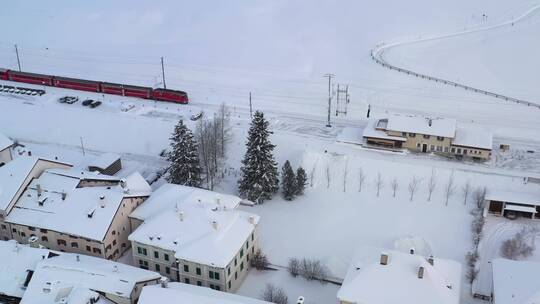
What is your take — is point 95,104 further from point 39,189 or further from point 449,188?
point 449,188

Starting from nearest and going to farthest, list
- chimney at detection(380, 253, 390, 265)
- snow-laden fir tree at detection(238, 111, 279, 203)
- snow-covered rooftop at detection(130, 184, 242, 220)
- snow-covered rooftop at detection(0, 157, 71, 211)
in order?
1. chimney at detection(380, 253, 390, 265)
2. snow-covered rooftop at detection(130, 184, 242, 220)
3. snow-covered rooftop at detection(0, 157, 71, 211)
4. snow-laden fir tree at detection(238, 111, 279, 203)

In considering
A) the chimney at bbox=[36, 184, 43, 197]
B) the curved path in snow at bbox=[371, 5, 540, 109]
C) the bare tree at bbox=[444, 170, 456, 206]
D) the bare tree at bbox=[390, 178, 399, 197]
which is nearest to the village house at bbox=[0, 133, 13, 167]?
the chimney at bbox=[36, 184, 43, 197]

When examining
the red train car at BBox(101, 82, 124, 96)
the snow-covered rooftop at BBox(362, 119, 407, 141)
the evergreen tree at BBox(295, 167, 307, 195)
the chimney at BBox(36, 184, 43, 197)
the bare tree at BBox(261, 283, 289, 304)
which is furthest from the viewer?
the red train car at BBox(101, 82, 124, 96)

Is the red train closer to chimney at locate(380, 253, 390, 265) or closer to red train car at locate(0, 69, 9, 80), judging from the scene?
red train car at locate(0, 69, 9, 80)

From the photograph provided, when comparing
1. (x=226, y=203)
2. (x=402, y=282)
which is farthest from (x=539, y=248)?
(x=226, y=203)

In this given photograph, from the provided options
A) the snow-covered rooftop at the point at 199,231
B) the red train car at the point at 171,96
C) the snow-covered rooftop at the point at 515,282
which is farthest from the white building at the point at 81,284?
the red train car at the point at 171,96

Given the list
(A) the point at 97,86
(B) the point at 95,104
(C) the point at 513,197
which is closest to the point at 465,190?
(C) the point at 513,197

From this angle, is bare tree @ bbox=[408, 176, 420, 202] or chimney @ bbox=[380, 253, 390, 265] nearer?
chimney @ bbox=[380, 253, 390, 265]
